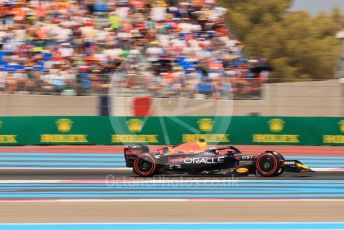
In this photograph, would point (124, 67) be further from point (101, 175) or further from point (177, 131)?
point (101, 175)

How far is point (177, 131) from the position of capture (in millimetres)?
18766

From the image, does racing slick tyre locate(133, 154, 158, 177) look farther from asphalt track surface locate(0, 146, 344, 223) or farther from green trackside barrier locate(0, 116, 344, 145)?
green trackside barrier locate(0, 116, 344, 145)

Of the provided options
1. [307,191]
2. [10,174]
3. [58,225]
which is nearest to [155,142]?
[10,174]

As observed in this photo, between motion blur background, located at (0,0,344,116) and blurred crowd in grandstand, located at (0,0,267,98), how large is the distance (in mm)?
30

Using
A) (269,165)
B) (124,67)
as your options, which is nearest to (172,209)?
(269,165)

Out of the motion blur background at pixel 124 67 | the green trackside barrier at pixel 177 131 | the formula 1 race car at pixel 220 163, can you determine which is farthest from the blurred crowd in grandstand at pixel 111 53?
the formula 1 race car at pixel 220 163

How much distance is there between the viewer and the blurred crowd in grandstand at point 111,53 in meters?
18.8

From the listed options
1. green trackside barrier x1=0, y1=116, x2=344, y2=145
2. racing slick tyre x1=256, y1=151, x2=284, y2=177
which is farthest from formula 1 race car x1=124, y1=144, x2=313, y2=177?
green trackside barrier x1=0, y1=116, x2=344, y2=145

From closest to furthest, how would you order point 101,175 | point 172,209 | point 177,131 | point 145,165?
point 172,209
point 145,165
point 101,175
point 177,131

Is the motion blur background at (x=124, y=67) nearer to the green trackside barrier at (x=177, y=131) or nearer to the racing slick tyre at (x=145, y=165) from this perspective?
the green trackside barrier at (x=177, y=131)

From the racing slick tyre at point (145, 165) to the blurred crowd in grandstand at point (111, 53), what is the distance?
19.2 feet

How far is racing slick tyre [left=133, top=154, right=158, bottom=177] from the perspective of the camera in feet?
41.6

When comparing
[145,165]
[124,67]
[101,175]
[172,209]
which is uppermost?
[124,67]

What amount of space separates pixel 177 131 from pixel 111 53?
124 inches
